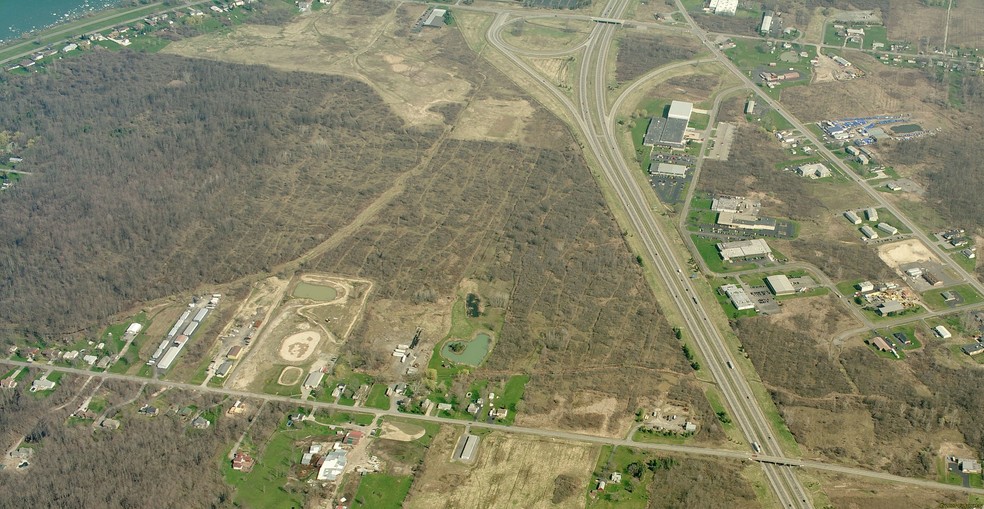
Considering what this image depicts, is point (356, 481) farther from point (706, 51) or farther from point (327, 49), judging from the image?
point (706, 51)

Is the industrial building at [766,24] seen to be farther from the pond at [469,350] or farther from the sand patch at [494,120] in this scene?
the pond at [469,350]

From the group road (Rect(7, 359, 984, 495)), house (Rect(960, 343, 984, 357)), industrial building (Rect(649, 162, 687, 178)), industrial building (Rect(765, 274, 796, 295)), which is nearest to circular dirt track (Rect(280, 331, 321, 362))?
road (Rect(7, 359, 984, 495))

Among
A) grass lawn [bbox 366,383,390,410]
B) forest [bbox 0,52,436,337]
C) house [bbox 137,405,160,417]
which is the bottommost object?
grass lawn [bbox 366,383,390,410]

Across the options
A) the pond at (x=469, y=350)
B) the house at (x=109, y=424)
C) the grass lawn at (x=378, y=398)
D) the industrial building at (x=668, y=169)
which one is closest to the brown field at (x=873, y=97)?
the industrial building at (x=668, y=169)

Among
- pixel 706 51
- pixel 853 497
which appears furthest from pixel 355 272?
pixel 706 51

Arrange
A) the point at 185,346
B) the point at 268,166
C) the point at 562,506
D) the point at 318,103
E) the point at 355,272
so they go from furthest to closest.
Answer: the point at 318,103
the point at 268,166
the point at 355,272
the point at 185,346
the point at 562,506

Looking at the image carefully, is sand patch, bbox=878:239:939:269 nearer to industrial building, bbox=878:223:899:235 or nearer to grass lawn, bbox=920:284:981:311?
industrial building, bbox=878:223:899:235

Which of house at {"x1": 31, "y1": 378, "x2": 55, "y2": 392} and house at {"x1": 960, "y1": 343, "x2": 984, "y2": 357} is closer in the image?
house at {"x1": 31, "y1": 378, "x2": 55, "y2": 392}
